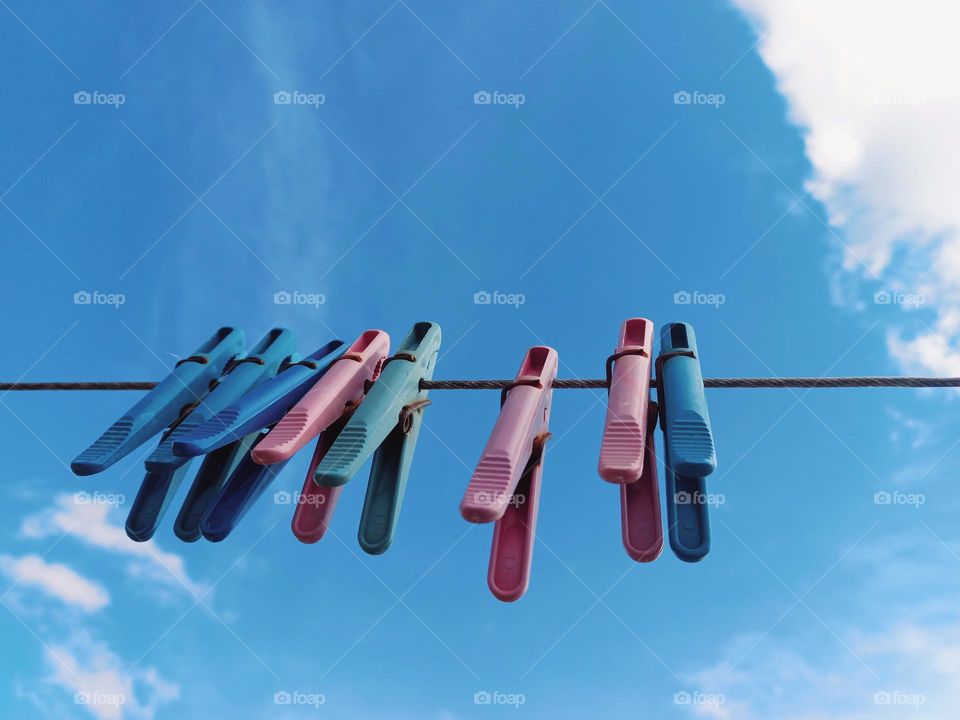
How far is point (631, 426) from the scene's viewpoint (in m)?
2.33

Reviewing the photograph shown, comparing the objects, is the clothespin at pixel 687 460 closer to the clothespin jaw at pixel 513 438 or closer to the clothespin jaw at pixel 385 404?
the clothespin jaw at pixel 513 438

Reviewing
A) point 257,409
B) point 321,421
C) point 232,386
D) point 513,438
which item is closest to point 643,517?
point 513,438

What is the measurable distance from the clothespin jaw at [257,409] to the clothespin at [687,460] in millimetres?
1458


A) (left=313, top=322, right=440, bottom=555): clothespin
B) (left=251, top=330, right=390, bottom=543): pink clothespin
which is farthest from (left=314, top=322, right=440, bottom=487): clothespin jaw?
(left=251, top=330, right=390, bottom=543): pink clothespin

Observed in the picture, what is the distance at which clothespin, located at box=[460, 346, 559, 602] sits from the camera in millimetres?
2092

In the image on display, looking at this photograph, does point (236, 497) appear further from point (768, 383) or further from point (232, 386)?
point (768, 383)

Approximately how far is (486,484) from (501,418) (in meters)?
0.49

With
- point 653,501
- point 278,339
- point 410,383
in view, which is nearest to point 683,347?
point 653,501

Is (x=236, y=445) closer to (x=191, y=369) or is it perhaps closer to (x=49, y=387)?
(x=191, y=369)

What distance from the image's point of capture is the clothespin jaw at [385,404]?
2340 mm

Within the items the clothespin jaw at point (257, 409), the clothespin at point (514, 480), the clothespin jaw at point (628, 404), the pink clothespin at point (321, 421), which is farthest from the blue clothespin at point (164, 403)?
the clothespin jaw at point (628, 404)

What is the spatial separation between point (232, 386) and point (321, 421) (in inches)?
26.4

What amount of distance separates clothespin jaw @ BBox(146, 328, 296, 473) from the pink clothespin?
1.12 feet

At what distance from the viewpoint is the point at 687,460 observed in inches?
86.0
